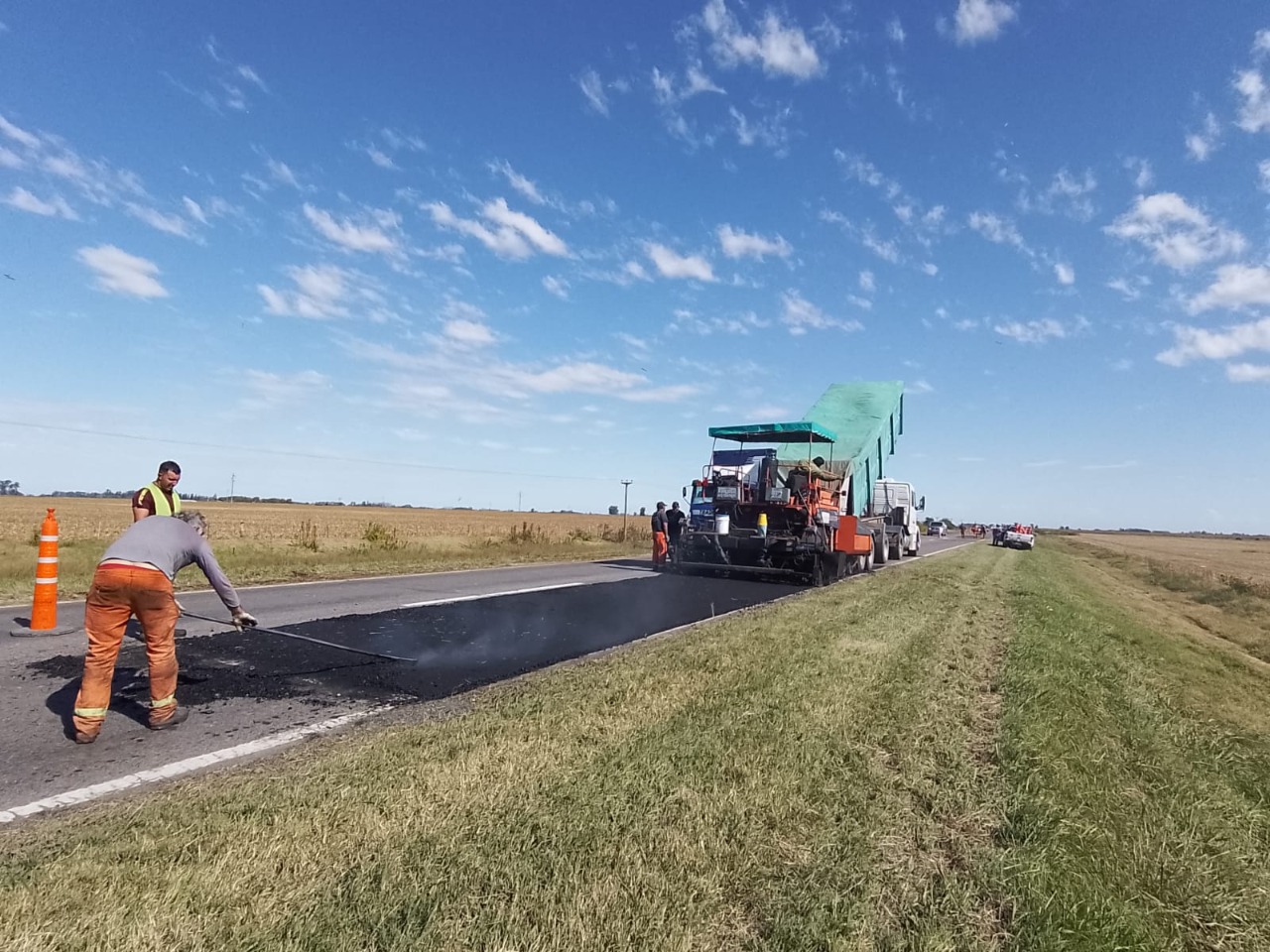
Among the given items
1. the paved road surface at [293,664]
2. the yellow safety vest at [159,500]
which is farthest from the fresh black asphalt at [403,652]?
the yellow safety vest at [159,500]

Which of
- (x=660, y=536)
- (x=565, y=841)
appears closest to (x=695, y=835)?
(x=565, y=841)

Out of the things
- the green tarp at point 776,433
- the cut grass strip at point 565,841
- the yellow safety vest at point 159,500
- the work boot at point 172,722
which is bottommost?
the work boot at point 172,722

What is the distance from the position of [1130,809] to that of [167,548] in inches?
220

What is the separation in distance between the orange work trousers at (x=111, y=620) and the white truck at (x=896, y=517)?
59.5 feet

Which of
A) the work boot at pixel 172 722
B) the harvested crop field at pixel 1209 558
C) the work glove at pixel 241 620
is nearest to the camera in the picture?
the work boot at pixel 172 722

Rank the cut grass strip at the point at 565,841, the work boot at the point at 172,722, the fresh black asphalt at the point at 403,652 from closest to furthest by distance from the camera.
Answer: the cut grass strip at the point at 565,841
the work boot at the point at 172,722
the fresh black asphalt at the point at 403,652

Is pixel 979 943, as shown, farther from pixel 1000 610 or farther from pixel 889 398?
pixel 889 398

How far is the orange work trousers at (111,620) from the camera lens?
13.4 feet

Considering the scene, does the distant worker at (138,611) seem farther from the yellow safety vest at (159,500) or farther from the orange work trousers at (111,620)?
the yellow safety vest at (159,500)

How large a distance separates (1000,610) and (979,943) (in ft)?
31.6

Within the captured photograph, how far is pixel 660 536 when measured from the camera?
17.7 metres

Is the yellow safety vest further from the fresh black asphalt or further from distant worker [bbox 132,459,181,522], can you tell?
the fresh black asphalt

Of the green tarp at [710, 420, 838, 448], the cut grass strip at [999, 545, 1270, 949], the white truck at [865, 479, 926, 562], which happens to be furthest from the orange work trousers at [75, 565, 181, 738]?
the white truck at [865, 479, 926, 562]

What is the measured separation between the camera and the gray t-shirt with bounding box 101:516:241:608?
4.22m
